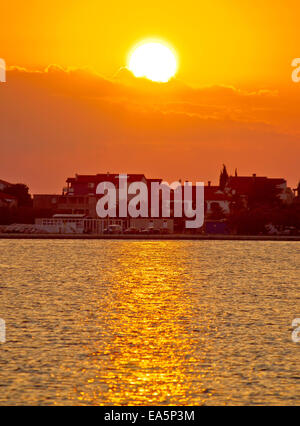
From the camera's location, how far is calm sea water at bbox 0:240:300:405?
82.4ft

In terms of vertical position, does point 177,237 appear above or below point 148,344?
above

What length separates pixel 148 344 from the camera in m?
34.3

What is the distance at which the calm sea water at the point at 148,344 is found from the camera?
25125 millimetres

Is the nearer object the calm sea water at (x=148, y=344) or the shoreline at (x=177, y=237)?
the calm sea water at (x=148, y=344)

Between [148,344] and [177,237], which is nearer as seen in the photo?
[148,344]

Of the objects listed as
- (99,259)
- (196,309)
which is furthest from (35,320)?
(99,259)

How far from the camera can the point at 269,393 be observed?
2502 centimetres

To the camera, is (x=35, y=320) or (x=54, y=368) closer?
(x=54, y=368)

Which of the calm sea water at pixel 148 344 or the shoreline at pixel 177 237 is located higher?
the shoreline at pixel 177 237

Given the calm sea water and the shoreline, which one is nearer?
the calm sea water

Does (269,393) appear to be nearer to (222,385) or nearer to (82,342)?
(222,385)
